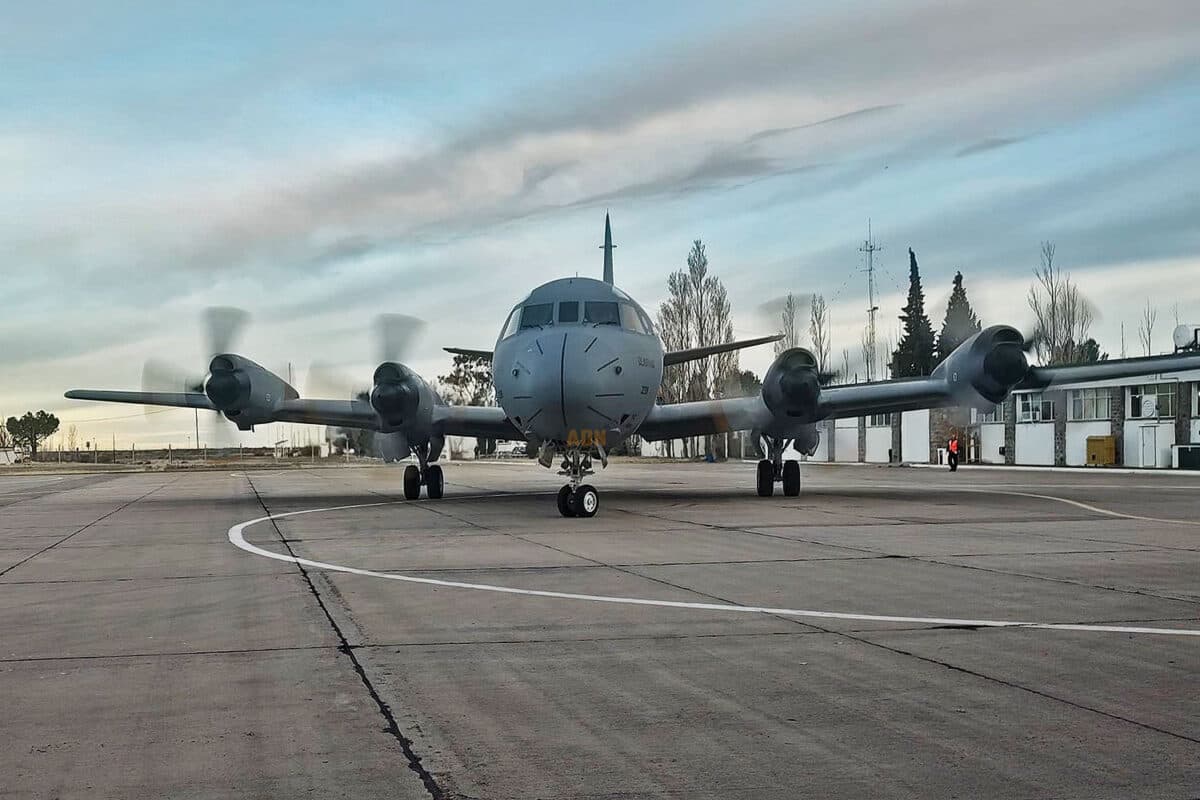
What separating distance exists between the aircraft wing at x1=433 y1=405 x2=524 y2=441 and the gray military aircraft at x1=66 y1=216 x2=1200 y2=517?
3cm

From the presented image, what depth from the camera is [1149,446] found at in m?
52.4

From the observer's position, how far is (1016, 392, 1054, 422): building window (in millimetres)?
59188

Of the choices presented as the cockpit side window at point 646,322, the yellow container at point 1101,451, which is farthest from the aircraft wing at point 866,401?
the yellow container at point 1101,451

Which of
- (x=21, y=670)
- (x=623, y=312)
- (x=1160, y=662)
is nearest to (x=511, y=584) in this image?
(x=21, y=670)

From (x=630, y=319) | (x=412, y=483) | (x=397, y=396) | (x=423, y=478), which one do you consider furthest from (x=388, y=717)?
(x=423, y=478)

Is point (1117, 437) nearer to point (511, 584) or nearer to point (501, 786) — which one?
point (511, 584)

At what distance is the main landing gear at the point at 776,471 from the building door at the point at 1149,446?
33752 mm

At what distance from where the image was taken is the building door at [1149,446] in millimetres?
52031

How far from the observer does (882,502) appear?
75.0ft

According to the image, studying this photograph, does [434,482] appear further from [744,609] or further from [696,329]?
[696,329]

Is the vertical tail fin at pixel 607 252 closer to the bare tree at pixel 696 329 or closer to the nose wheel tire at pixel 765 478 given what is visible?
the nose wheel tire at pixel 765 478

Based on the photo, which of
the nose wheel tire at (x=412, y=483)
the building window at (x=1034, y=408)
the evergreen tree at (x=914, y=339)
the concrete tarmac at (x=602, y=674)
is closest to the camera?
the concrete tarmac at (x=602, y=674)

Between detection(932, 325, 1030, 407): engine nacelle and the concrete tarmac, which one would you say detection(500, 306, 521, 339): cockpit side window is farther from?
detection(932, 325, 1030, 407): engine nacelle

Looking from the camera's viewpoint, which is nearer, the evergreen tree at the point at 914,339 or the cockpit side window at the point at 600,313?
the cockpit side window at the point at 600,313
